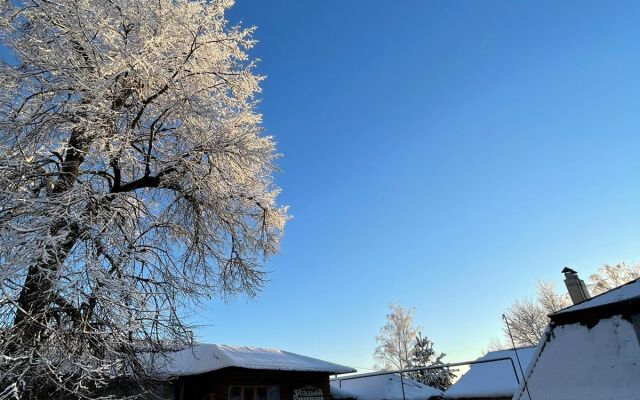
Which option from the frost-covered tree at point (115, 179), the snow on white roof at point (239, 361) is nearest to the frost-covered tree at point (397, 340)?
the snow on white roof at point (239, 361)

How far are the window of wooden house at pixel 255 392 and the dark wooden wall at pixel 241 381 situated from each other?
13cm

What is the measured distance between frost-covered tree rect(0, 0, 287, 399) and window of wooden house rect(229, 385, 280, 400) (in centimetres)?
462

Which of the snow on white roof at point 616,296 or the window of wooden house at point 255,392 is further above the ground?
the snow on white roof at point 616,296

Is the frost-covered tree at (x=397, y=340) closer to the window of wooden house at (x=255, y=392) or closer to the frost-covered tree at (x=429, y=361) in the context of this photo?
the frost-covered tree at (x=429, y=361)

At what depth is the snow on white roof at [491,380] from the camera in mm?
15507

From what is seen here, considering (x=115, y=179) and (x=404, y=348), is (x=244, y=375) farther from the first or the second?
(x=404, y=348)

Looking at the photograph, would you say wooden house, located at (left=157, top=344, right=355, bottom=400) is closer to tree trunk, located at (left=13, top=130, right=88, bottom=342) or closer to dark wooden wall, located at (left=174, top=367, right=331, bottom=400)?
dark wooden wall, located at (left=174, top=367, right=331, bottom=400)

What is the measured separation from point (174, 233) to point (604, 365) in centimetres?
889

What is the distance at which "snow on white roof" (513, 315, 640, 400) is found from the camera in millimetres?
3965

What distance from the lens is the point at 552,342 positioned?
5.12 meters

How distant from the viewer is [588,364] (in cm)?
440

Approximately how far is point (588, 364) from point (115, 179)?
8672 mm

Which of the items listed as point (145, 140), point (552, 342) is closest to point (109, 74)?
point (145, 140)

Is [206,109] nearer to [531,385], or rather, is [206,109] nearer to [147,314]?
[147,314]
